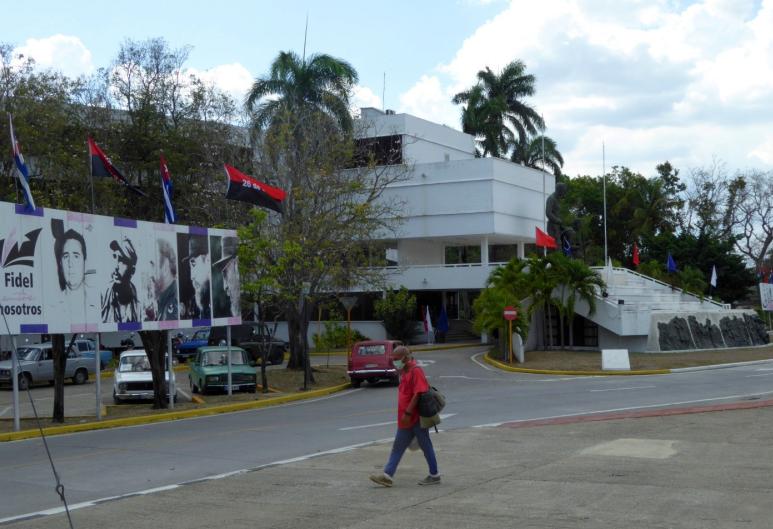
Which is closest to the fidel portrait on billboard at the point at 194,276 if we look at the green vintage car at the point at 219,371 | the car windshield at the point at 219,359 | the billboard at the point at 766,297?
the green vintage car at the point at 219,371

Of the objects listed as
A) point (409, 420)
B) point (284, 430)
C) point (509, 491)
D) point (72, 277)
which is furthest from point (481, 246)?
point (509, 491)

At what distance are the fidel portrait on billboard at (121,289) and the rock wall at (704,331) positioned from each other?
26851mm

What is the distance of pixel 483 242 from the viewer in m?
53.1

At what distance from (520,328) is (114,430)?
2225cm

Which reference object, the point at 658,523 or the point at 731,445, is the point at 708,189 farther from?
the point at 658,523

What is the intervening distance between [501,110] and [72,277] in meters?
48.6

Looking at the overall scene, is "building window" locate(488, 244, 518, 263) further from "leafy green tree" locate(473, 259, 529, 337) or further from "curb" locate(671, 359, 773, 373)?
"curb" locate(671, 359, 773, 373)

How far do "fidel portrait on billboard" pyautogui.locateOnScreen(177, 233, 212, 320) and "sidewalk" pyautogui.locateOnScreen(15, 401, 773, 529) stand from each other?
11021 mm

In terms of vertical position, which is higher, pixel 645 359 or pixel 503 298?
pixel 503 298

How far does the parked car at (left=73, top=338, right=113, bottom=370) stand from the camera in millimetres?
39812

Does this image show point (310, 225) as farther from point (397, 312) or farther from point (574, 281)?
point (397, 312)

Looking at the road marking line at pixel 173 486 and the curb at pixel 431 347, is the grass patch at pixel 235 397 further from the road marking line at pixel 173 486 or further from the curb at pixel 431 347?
the curb at pixel 431 347

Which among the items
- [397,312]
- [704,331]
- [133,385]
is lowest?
[133,385]

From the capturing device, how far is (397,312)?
5138 cm
